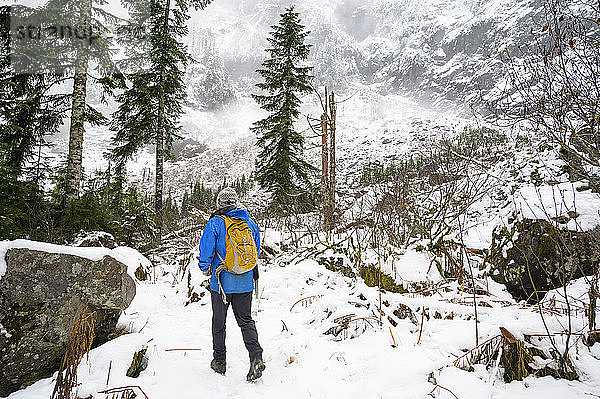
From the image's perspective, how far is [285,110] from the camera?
46.4ft

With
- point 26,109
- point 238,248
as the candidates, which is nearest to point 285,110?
point 26,109

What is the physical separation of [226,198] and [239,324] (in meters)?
1.40

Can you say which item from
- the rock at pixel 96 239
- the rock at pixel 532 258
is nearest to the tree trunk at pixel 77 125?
the rock at pixel 96 239

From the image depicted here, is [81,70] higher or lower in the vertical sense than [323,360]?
higher

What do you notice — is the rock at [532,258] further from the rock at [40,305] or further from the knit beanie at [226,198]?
the rock at [40,305]

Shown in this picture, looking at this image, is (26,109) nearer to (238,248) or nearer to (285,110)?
(238,248)

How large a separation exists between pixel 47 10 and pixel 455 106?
15236 cm

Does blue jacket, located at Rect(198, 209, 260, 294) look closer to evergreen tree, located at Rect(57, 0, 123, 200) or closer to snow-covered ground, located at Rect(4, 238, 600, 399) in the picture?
snow-covered ground, located at Rect(4, 238, 600, 399)

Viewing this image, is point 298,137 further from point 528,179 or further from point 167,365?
point 167,365

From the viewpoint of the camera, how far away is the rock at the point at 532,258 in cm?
404

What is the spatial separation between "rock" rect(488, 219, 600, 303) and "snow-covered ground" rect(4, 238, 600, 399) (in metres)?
0.32

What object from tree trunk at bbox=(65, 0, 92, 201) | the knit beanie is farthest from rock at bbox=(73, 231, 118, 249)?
the knit beanie

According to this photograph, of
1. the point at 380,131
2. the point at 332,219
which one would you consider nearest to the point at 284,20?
the point at 332,219

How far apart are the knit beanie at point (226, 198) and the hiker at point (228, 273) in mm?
171
